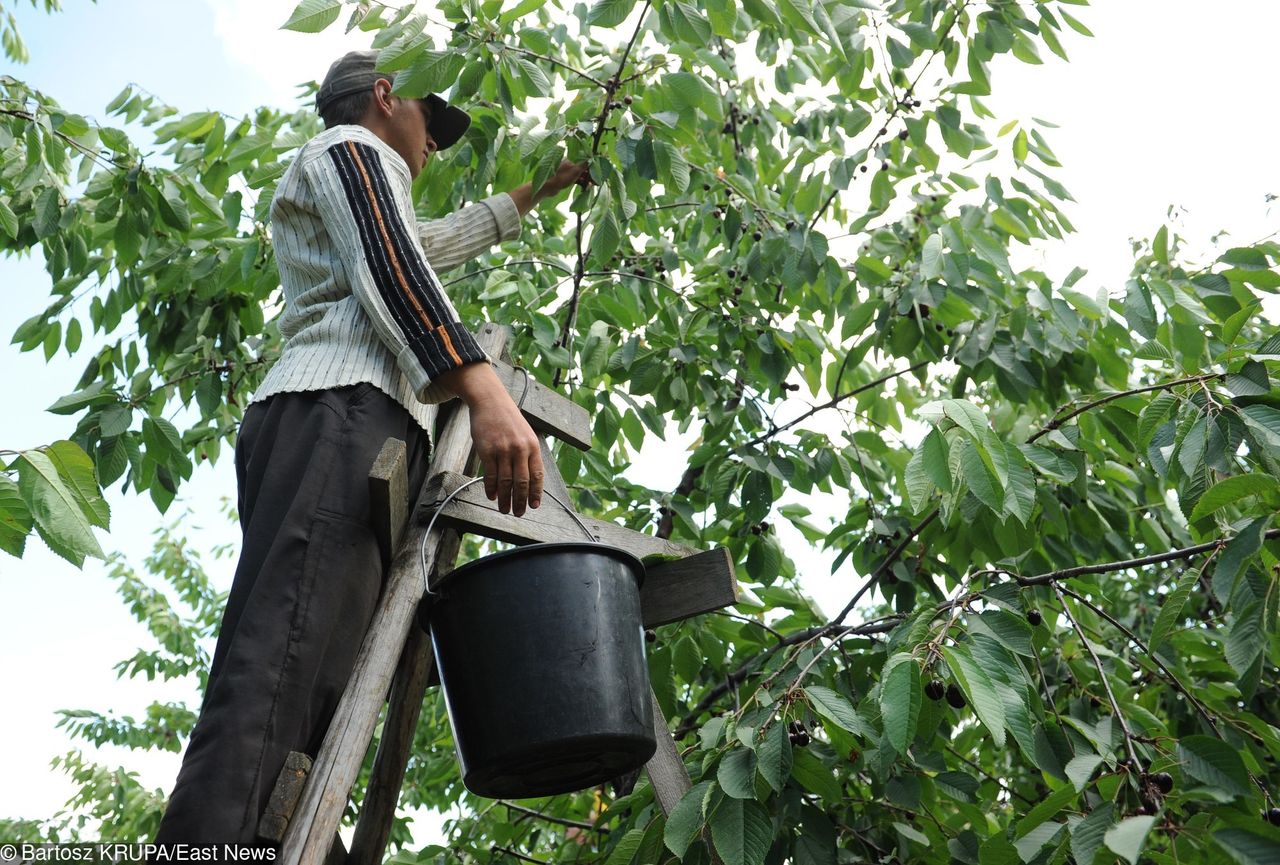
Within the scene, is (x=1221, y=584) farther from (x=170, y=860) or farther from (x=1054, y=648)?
(x=170, y=860)

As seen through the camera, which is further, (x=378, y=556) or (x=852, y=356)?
(x=852, y=356)

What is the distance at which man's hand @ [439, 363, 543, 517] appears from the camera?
1816 mm

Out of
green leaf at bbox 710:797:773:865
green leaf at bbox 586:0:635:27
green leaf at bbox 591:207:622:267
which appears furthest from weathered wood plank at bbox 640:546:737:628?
green leaf at bbox 586:0:635:27

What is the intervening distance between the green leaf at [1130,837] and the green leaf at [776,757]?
58cm

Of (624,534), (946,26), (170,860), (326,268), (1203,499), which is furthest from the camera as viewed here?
(946,26)

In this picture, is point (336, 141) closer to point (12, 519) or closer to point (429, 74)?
point (429, 74)

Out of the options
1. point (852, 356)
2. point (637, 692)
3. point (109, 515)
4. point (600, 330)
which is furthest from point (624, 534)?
point (852, 356)

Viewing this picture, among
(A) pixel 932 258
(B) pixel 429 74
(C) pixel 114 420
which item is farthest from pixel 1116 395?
(C) pixel 114 420

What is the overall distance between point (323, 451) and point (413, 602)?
1.00ft

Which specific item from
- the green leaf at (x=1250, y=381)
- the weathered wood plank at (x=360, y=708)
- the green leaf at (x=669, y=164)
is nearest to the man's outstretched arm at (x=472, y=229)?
the green leaf at (x=669, y=164)

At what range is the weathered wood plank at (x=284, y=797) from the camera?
5.27 feet

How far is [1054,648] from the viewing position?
3.12 m

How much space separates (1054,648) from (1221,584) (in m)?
1.39

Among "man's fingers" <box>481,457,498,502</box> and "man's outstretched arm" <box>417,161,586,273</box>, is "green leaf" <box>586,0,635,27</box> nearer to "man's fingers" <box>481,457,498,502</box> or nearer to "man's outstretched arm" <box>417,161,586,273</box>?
"man's outstretched arm" <box>417,161,586,273</box>
